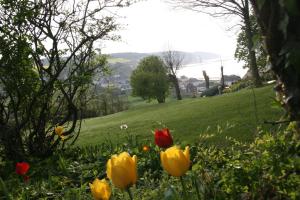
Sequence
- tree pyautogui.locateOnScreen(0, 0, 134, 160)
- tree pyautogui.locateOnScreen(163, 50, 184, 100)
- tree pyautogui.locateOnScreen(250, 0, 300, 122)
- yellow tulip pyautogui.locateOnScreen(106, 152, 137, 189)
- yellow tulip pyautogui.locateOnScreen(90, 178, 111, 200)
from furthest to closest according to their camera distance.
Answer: tree pyautogui.locateOnScreen(163, 50, 184, 100) → tree pyautogui.locateOnScreen(0, 0, 134, 160) → tree pyautogui.locateOnScreen(250, 0, 300, 122) → yellow tulip pyautogui.locateOnScreen(90, 178, 111, 200) → yellow tulip pyautogui.locateOnScreen(106, 152, 137, 189)

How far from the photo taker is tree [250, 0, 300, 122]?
191 cm

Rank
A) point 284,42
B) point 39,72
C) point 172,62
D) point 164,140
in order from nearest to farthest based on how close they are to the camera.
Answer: point 284,42 → point 164,140 → point 39,72 → point 172,62

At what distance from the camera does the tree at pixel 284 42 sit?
1909 mm

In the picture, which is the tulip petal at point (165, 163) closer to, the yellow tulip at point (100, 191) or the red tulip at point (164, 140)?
the yellow tulip at point (100, 191)

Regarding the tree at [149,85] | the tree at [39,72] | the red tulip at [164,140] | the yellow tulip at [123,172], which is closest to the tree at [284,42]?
the red tulip at [164,140]

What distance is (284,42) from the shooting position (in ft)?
6.56

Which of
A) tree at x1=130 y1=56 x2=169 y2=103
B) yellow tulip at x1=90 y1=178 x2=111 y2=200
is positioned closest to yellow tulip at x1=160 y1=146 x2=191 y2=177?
yellow tulip at x1=90 y1=178 x2=111 y2=200

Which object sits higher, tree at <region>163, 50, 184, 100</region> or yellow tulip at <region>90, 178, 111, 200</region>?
tree at <region>163, 50, 184, 100</region>

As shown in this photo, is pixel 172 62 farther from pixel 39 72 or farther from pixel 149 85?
pixel 39 72

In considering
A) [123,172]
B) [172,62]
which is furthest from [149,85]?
[123,172]

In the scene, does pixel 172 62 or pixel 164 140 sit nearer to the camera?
Result: pixel 164 140

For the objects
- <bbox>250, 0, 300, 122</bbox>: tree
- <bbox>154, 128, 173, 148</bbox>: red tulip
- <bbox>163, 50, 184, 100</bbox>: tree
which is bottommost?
<bbox>154, 128, 173, 148</bbox>: red tulip

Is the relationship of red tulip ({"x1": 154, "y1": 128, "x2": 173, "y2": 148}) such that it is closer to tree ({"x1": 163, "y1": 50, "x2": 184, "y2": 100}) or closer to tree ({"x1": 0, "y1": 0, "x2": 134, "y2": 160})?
tree ({"x1": 0, "y1": 0, "x2": 134, "y2": 160})

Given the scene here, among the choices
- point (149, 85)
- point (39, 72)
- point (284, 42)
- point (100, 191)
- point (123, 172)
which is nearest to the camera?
point (123, 172)
